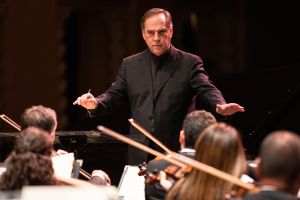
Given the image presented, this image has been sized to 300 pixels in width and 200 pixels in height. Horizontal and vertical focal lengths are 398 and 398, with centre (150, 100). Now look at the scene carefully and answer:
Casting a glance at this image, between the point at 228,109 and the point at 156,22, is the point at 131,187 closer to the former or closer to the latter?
the point at 228,109

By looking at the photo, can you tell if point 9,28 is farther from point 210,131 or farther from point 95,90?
point 210,131

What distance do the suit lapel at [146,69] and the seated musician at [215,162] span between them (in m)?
1.18

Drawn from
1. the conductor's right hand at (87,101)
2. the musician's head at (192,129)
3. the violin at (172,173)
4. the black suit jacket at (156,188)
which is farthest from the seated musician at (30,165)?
the conductor's right hand at (87,101)

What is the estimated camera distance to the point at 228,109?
2.23m

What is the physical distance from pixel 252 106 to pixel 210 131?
229cm

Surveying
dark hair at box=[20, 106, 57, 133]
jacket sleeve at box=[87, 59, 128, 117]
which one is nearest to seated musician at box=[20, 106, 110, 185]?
dark hair at box=[20, 106, 57, 133]

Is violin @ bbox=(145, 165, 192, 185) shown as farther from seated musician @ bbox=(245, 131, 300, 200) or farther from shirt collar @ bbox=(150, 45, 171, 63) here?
shirt collar @ bbox=(150, 45, 171, 63)

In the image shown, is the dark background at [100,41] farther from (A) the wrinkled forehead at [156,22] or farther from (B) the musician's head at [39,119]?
(B) the musician's head at [39,119]

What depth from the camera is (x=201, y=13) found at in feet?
17.7

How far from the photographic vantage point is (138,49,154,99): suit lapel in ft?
8.41

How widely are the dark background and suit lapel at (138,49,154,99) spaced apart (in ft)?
8.12

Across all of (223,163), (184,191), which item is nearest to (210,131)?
(223,163)

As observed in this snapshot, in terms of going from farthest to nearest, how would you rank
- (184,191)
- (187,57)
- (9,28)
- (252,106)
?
(9,28)
(252,106)
(187,57)
(184,191)

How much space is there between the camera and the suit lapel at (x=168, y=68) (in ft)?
8.35
